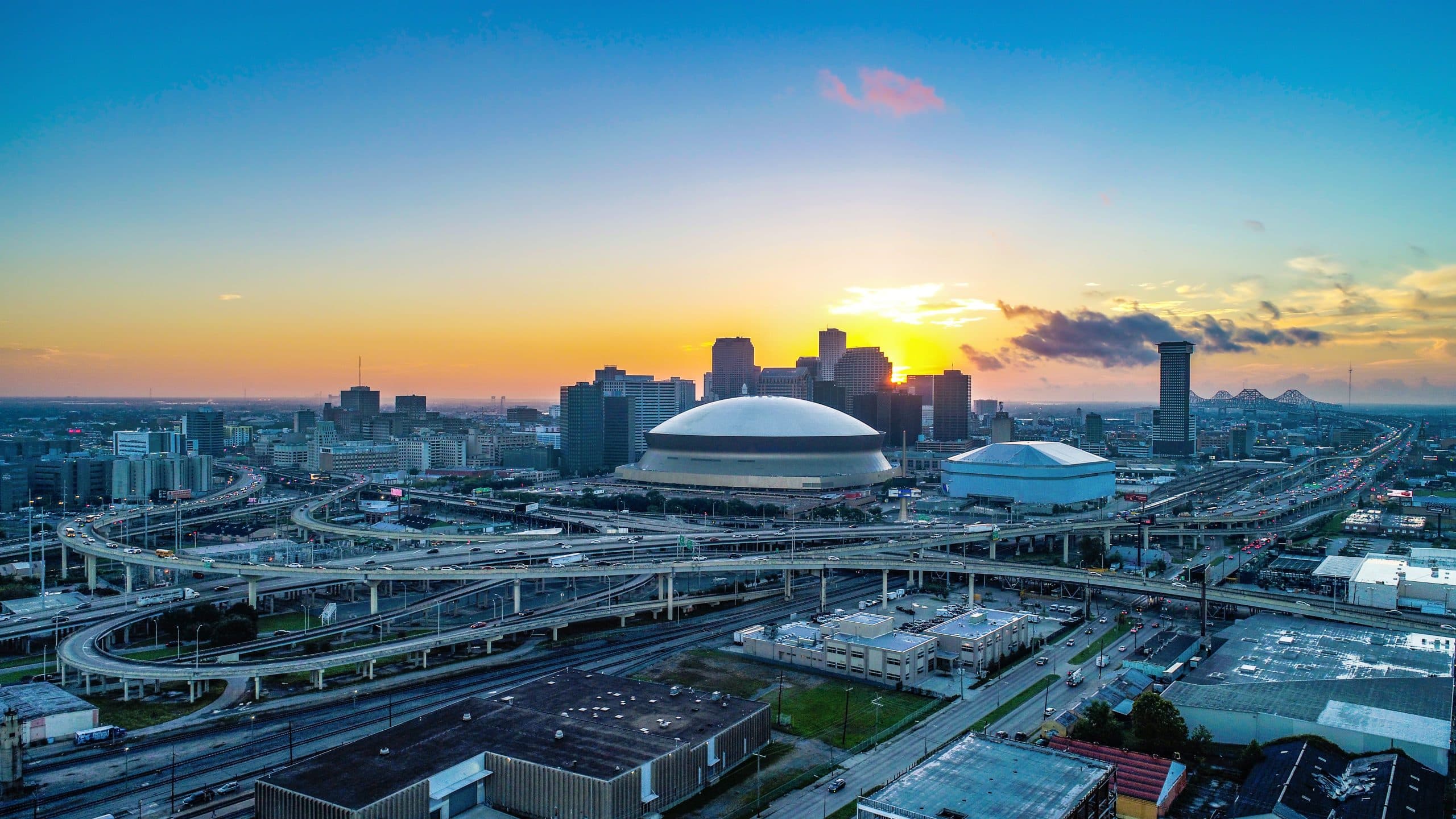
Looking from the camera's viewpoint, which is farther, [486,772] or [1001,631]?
[1001,631]

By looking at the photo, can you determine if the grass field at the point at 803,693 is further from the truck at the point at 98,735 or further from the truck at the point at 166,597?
the truck at the point at 166,597

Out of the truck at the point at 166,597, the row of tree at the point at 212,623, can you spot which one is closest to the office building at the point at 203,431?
the truck at the point at 166,597

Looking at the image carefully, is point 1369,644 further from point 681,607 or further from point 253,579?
point 253,579

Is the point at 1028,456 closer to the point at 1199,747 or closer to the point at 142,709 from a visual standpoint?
the point at 1199,747

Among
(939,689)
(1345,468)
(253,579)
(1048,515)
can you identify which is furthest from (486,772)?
(1345,468)

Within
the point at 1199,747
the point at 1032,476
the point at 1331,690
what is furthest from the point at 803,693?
the point at 1032,476
